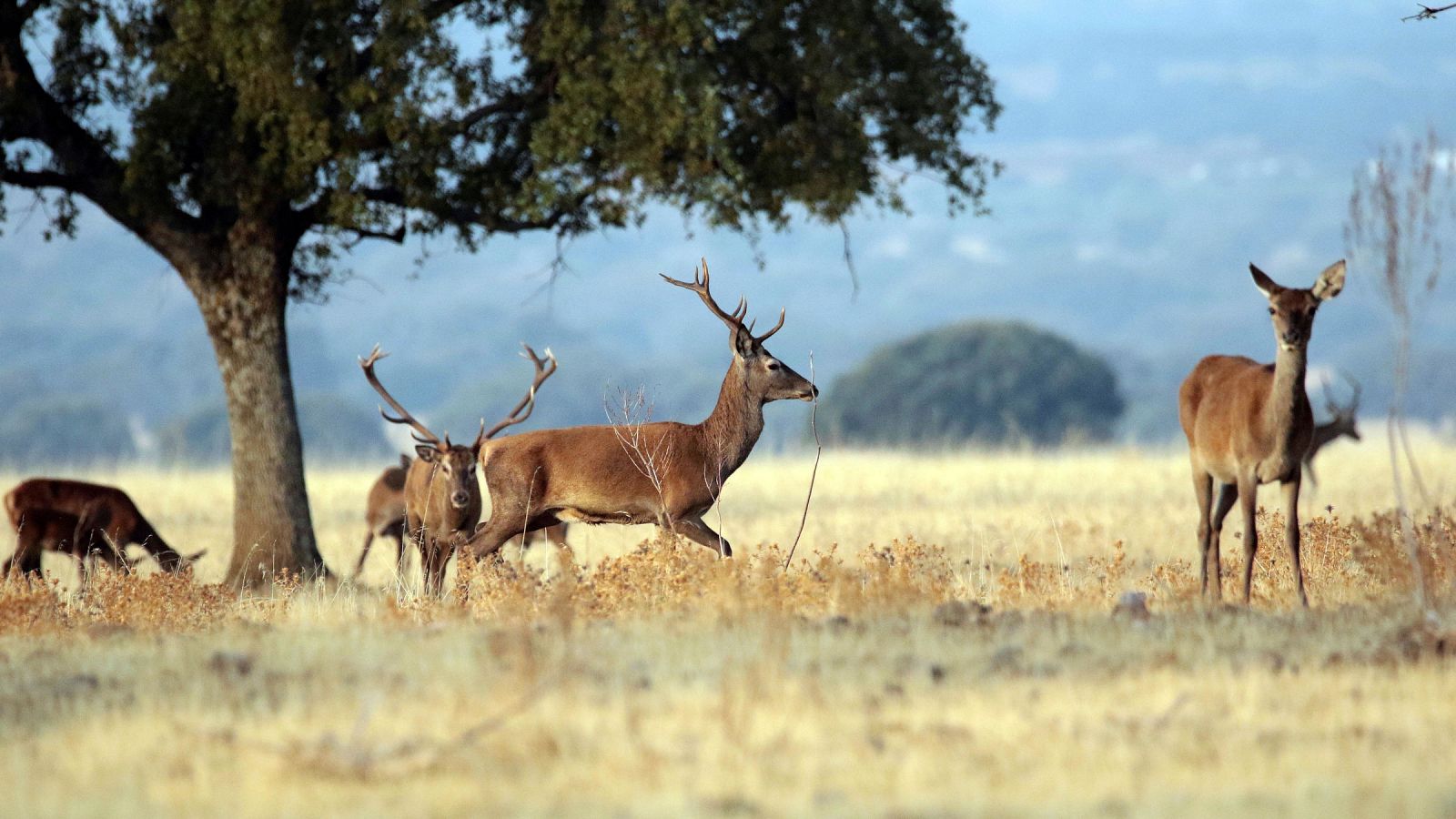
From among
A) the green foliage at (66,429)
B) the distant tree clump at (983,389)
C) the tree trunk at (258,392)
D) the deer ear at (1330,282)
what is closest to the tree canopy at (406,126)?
the tree trunk at (258,392)

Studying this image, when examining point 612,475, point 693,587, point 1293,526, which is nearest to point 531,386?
point 612,475

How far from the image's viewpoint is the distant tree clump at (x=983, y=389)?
67.4 metres

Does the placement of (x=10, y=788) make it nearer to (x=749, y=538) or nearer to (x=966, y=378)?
(x=749, y=538)

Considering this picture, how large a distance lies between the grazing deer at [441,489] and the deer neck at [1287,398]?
4559 millimetres

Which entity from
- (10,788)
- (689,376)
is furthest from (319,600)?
(689,376)

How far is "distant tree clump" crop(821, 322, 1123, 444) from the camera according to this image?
67438 mm

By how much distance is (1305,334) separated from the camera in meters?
9.50

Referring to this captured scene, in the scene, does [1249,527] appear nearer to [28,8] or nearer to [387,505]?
[387,505]

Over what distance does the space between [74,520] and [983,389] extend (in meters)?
57.4

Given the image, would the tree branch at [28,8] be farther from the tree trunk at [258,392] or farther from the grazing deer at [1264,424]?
the grazing deer at [1264,424]

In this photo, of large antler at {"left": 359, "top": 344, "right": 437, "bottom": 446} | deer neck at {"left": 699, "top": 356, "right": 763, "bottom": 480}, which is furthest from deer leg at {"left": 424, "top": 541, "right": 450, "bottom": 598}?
deer neck at {"left": 699, "top": 356, "right": 763, "bottom": 480}

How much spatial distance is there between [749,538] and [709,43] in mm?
6136

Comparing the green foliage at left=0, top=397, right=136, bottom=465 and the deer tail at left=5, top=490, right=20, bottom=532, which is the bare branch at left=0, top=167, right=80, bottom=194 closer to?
the deer tail at left=5, top=490, right=20, bottom=532

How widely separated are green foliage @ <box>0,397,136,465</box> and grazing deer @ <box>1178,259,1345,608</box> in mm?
86420
